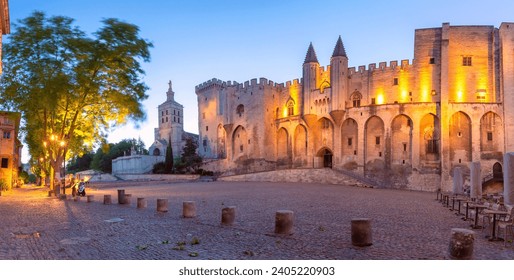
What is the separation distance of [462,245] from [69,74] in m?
18.2

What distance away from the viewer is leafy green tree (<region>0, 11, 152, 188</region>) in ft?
57.1

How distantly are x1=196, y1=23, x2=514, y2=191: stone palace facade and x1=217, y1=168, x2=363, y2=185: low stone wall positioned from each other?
531 cm

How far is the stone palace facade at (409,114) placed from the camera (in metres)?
35.9

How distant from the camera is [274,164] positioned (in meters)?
48.4

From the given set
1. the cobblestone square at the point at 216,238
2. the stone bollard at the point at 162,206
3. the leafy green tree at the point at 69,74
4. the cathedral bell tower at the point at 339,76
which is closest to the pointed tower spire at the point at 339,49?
the cathedral bell tower at the point at 339,76

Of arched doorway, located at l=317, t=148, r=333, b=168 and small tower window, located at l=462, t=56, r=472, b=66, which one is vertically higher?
small tower window, located at l=462, t=56, r=472, b=66

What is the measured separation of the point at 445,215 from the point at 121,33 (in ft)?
52.1

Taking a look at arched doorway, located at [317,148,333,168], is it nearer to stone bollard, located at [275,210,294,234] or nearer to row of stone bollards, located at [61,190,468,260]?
row of stone bollards, located at [61,190,468,260]

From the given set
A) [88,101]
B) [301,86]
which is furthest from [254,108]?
[88,101]

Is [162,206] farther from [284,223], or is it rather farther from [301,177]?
[301,177]

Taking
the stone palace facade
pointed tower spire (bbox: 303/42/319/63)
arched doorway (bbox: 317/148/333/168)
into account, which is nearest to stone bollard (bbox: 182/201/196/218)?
the stone palace facade

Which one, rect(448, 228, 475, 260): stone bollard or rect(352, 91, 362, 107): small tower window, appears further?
rect(352, 91, 362, 107): small tower window

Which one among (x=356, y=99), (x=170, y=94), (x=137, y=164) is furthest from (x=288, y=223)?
(x=170, y=94)

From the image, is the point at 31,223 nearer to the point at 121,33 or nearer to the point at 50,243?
the point at 50,243
